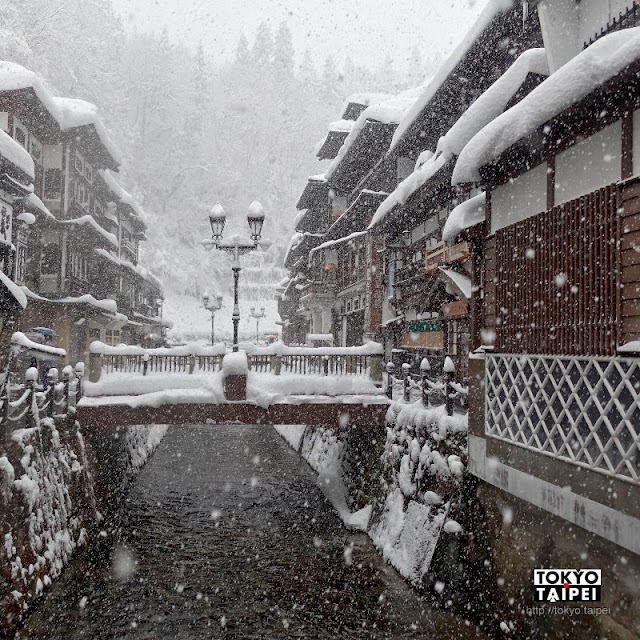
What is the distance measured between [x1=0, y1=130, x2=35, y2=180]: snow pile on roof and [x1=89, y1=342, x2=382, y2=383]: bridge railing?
5.36 m

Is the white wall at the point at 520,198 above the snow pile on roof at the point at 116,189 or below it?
below

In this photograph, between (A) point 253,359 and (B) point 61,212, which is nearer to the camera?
(A) point 253,359

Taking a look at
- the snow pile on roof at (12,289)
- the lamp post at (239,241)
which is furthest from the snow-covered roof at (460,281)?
the snow pile on roof at (12,289)

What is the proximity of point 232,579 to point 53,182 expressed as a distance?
78.2ft

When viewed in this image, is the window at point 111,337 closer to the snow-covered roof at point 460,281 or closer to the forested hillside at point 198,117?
the snow-covered roof at point 460,281

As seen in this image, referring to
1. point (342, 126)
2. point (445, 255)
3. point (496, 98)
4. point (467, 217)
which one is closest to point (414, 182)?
point (445, 255)

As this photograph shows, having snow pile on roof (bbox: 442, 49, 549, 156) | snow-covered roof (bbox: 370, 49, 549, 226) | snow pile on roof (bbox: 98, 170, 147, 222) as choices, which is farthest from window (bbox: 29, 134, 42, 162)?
snow pile on roof (bbox: 442, 49, 549, 156)

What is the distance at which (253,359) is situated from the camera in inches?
639

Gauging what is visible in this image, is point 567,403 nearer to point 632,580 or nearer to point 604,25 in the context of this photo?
point 632,580

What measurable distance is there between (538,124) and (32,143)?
26.8 m

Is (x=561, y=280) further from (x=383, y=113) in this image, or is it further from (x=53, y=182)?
(x=53, y=182)

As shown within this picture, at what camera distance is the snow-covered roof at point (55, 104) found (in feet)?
75.1

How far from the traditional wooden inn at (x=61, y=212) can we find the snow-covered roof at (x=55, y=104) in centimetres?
4

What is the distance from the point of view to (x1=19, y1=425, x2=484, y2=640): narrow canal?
9.63 metres
